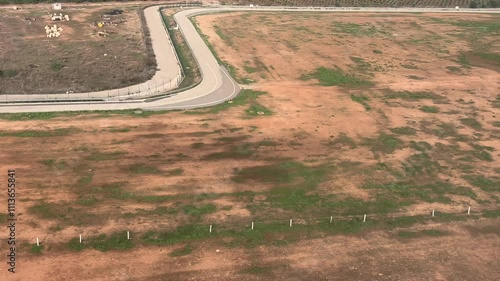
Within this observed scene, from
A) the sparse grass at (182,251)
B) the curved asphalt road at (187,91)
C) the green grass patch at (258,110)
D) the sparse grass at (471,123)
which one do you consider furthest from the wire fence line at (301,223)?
the curved asphalt road at (187,91)

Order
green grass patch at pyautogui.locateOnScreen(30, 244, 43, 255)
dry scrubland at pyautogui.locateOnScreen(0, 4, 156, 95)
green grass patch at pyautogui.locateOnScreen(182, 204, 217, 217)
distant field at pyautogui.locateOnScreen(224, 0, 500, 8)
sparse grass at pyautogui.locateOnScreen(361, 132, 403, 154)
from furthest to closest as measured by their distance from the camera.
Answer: distant field at pyautogui.locateOnScreen(224, 0, 500, 8), dry scrubland at pyautogui.locateOnScreen(0, 4, 156, 95), sparse grass at pyautogui.locateOnScreen(361, 132, 403, 154), green grass patch at pyautogui.locateOnScreen(182, 204, 217, 217), green grass patch at pyautogui.locateOnScreen(30, 244, 43, 255)

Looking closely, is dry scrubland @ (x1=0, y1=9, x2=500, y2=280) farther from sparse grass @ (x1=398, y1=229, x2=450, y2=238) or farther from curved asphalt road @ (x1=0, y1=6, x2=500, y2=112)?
curved asphalt road @ (x1=0, y1=6, x2=500, y2=112)

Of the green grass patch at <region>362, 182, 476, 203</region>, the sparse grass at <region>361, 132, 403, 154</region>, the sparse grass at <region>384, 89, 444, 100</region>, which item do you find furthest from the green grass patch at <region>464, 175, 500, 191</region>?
the sparse grass at <region>384, 89, 444, 100</region>

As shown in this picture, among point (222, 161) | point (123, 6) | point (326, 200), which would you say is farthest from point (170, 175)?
point (123, 6)

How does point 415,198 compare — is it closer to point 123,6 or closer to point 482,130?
point 482,130

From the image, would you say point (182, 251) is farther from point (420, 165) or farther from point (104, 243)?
point (420, 165)

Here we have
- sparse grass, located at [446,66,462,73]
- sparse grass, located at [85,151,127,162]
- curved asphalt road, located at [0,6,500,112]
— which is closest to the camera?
sparse grass, located at [85,151,127,162]
